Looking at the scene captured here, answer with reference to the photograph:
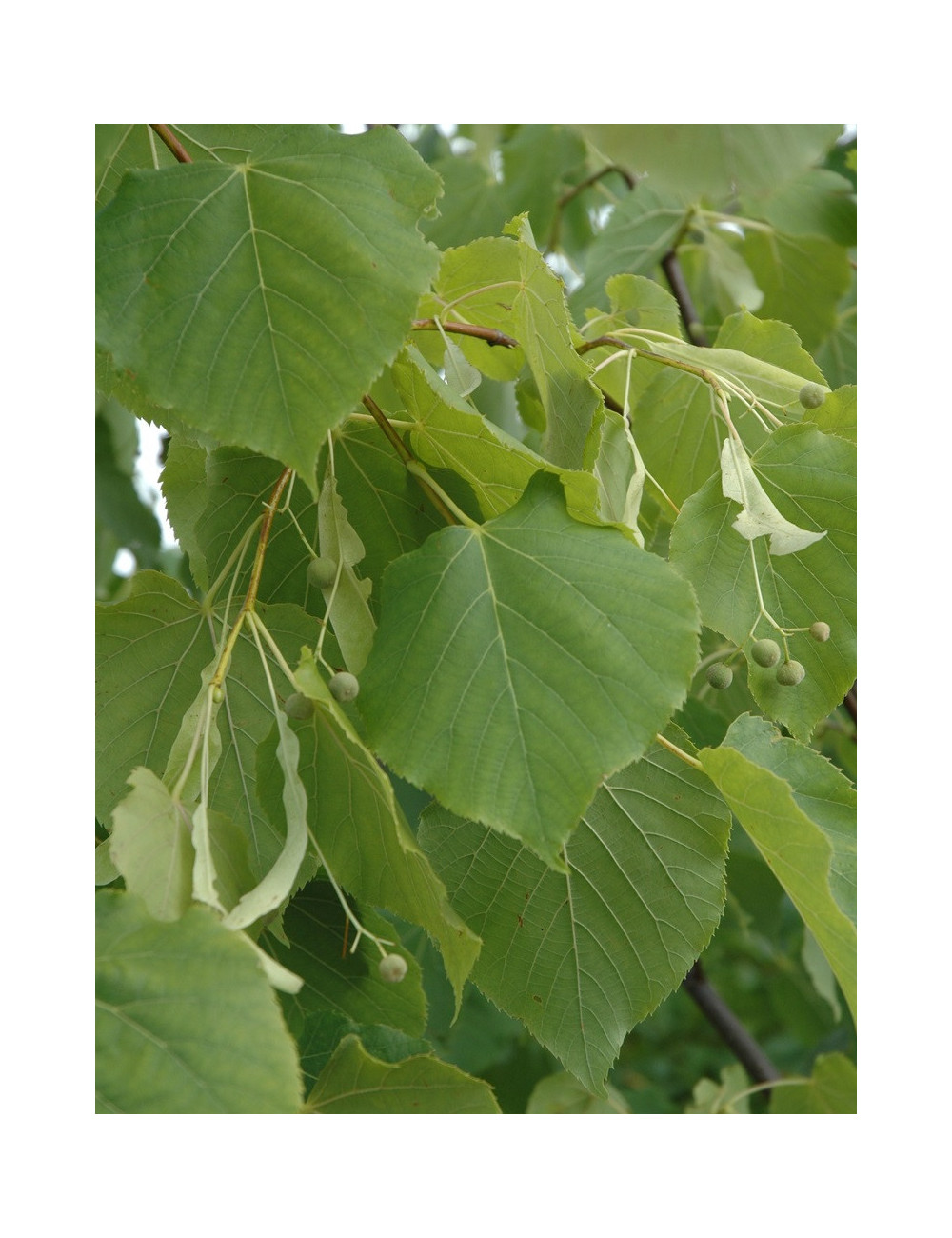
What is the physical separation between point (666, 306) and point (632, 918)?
71 centimetres

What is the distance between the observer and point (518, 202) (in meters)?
2.36

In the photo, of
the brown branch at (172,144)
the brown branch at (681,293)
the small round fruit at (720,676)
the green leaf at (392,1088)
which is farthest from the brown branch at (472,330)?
the brown branch at (681,293)

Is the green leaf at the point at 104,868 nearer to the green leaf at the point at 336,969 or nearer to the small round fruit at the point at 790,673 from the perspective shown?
the green leaf at the point at 336,969

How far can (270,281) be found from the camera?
825 millimetres

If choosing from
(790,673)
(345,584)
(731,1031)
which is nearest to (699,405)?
(790,673)

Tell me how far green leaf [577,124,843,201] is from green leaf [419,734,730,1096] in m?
0.48

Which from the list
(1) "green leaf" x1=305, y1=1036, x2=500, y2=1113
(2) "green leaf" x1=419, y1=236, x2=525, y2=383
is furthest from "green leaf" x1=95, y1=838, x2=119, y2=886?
(2) "green leaf" x1=419, y1=236, x2=525, y2=383

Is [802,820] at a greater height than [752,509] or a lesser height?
lesser

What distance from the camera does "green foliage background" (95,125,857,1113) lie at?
2.56 feet

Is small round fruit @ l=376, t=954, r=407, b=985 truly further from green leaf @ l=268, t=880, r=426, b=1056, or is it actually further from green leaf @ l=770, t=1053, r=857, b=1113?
green leaf @ l=770, t=1053, r=857, b=1113

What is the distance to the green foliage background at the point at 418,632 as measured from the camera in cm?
78

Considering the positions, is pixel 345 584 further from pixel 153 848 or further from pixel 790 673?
pixel 790 673

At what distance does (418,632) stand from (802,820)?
314 mm

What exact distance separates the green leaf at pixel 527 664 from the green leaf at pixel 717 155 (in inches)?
10.9
